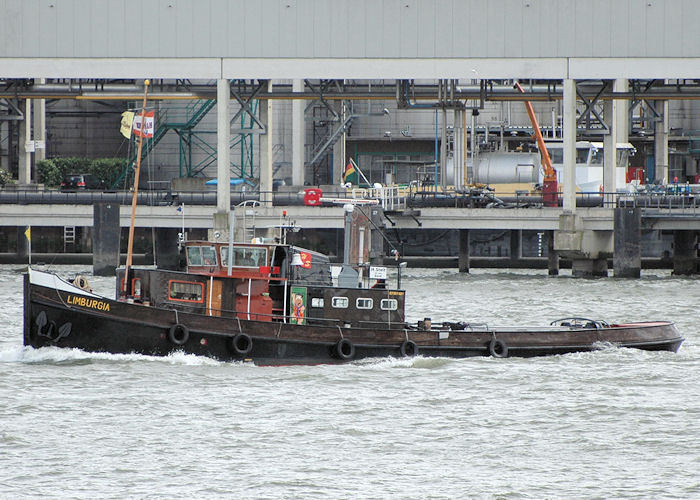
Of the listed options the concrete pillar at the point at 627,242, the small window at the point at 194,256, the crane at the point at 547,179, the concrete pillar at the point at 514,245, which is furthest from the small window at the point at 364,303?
the concrete pillar at the point at 514,245

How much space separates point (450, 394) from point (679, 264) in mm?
33797

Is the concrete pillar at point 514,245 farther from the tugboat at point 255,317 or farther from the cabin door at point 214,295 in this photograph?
the cabin door at point 214,295

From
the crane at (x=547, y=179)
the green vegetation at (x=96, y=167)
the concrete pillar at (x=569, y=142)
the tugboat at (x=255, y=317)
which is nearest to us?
the tugboat at (x=255, y=317)

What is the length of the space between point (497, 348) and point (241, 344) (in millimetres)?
6379

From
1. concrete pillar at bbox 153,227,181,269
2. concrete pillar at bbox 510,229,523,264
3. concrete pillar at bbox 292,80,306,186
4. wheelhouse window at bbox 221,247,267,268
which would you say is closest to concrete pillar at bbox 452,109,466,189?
concrete pillar at bbox 510,229,523,264

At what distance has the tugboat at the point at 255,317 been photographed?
3112 centimetres

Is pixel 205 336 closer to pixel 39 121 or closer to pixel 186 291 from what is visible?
pixel 186 291

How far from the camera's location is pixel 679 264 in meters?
59.7

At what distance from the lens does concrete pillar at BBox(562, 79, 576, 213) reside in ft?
184

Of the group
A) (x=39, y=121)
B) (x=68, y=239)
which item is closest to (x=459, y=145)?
(x=68, y=239)

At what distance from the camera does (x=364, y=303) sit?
32.6 m

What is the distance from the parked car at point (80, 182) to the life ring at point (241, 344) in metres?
43.0

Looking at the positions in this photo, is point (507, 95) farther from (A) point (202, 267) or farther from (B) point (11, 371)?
(B) point (11, 371)

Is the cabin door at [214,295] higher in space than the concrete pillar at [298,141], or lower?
lower
